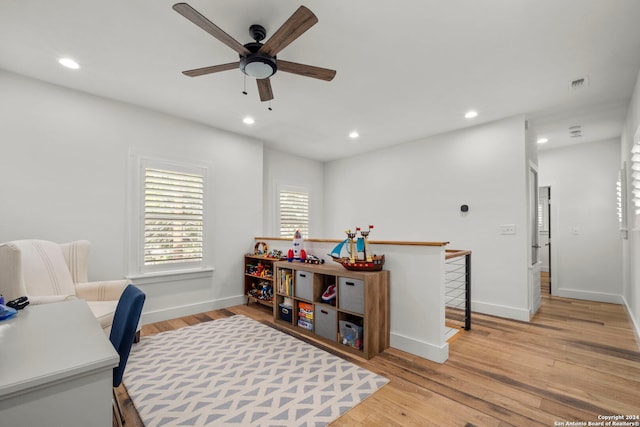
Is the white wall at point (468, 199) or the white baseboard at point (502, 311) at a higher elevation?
the white wall at point (468, 199)

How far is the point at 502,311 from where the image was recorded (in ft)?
12.5

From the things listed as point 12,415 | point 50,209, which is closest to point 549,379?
point 12,415

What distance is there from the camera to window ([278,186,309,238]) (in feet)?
18.4

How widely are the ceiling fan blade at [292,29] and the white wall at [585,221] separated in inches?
219

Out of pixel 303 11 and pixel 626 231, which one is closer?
pixel 303 11

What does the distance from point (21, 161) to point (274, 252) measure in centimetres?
292

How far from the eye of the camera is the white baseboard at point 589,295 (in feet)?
15.0

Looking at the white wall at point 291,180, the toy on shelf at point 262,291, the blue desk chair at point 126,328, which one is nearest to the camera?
the blue desk chair at point 126,328

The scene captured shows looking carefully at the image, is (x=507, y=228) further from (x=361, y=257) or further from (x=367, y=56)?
(x=367, y=56)

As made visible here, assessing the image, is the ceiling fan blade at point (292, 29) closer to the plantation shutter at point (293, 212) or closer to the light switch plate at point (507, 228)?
the light switch plate at point (507, 228)

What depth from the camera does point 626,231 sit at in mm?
3705

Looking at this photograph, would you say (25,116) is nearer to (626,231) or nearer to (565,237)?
(626,231)

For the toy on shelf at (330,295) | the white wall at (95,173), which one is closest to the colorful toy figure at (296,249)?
the toy on shelf at (330,295)

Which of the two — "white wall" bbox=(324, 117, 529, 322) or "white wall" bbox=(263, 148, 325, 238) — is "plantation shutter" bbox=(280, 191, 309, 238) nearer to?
"white wall" bbox=(263, 148, 325, 238)
